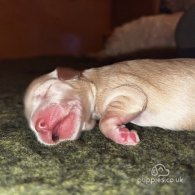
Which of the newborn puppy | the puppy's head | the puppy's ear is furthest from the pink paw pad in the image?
the puppy's ear

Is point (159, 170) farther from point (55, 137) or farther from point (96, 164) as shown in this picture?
point (55, 137)

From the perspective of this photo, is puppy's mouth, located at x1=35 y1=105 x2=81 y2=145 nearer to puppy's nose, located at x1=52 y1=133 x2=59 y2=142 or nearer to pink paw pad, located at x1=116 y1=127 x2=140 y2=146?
puppy's nose, located at x1=52 y1=133 x2=59 y2=142

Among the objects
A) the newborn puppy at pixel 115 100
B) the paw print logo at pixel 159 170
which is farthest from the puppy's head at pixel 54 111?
the paw print logo at pixel 159 170

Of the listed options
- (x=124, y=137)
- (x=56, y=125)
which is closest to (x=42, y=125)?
(x=56, y=125)

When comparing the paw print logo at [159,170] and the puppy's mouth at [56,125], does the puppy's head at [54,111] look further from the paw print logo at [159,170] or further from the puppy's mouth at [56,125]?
the paw print logo at [159,170]

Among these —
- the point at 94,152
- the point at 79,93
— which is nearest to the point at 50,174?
the point at 94,152
